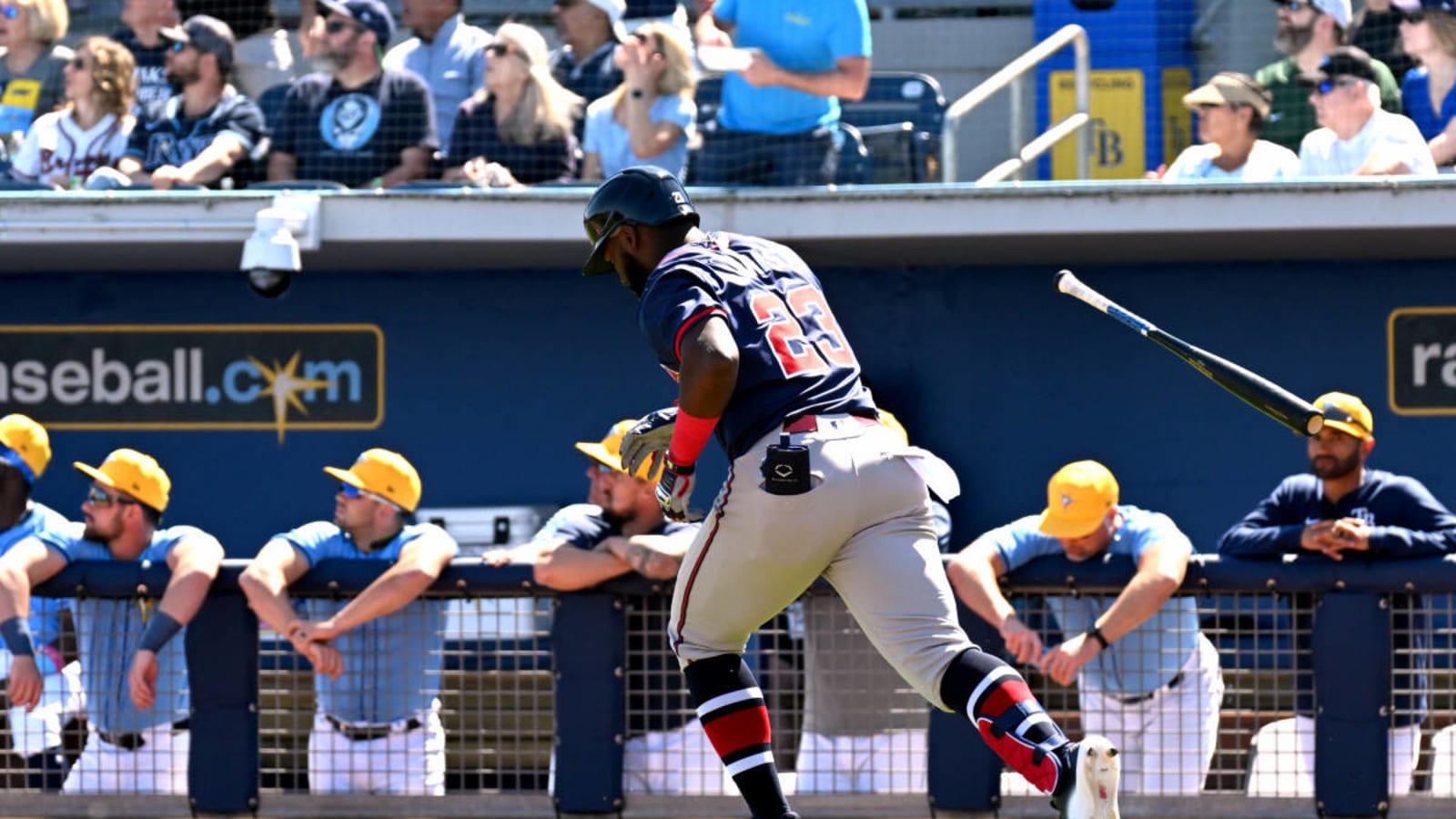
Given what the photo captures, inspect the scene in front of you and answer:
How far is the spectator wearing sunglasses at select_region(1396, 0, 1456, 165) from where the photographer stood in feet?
27.3

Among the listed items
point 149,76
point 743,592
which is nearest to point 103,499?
point 743,592

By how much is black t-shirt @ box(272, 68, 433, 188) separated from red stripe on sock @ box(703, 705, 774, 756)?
490 cm

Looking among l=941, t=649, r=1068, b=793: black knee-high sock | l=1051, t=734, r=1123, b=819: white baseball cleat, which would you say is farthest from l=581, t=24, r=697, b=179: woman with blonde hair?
l=1051, t=734, r=1123, b=819: white baseball cleat

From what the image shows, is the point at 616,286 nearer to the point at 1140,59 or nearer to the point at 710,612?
the point at 1140,59

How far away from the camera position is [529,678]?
5.86m

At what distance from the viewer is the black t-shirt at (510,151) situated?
8.61 metres

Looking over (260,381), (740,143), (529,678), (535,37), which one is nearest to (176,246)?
(260,381)

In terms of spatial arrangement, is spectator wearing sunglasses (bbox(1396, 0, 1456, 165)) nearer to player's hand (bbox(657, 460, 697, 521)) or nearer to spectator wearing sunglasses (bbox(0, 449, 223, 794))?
player's hand (bbox(657, 460, 697, 521))

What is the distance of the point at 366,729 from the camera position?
5898 mm

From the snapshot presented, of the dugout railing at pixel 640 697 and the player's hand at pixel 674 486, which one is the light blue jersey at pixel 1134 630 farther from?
the player's hand at pixel 674 486

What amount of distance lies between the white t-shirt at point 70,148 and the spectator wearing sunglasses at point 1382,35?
5.61 metres

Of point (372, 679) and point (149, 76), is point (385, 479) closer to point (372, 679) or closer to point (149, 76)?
point (372, 679)

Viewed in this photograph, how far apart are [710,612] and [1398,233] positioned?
471cm

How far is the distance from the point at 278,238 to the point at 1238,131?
13.0ft
